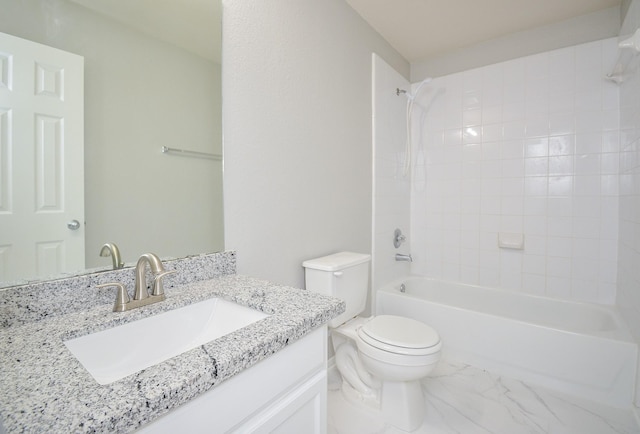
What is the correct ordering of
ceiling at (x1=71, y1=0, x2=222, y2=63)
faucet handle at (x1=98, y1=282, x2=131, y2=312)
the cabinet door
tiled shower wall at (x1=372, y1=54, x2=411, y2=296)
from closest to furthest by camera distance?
1. the cabinet door
2. faucet handle at (x1=98, y1=282, x2=131, y2=312)
3. ceiling at (x1=71, y1=0, x2=222, y2=63)
4. tiled shower wall at (x1=372, y1=54, x2=411, y2=296)

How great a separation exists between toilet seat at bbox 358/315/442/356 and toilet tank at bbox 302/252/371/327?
0.14 m

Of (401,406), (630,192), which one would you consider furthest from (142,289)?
(630,192)

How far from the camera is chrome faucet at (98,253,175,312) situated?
849 mm

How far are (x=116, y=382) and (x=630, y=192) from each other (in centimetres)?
250

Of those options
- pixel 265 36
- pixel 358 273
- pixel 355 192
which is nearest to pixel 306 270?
pixel 358 273

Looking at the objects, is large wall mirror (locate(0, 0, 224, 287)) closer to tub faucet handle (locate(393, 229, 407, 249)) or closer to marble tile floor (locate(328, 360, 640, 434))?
marble tile floor (locate(328, 360, 640, 434))

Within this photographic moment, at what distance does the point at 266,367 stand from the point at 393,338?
0.94m

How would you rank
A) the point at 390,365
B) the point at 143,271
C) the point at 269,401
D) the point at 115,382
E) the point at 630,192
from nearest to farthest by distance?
the point at 115,382, the point at 269,401, the point at 143,271, the point at 390,365, the point at 630,192

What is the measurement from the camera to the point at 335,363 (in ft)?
6.34

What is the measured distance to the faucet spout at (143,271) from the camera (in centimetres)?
89

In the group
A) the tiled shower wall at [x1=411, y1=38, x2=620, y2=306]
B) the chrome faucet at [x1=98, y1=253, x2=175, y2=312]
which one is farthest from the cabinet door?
the tiled shower wall at [x1=411, y1=38, x2=620, y2=306]

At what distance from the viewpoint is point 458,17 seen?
2.09 meters

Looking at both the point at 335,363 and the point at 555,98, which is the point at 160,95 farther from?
the point at 555,98

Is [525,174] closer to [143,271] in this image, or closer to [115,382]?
[143,271]
